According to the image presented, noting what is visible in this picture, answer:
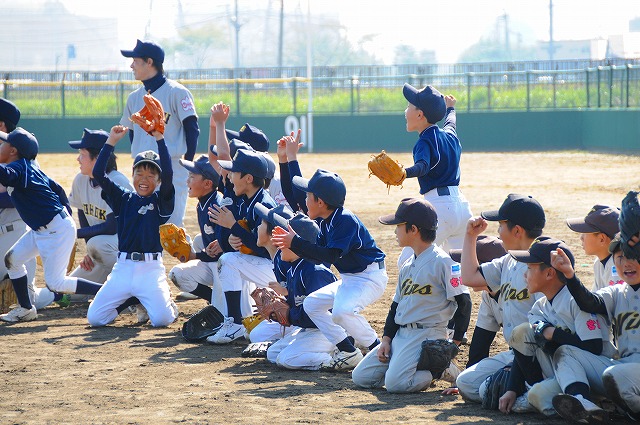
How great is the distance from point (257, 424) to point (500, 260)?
1.68 metres

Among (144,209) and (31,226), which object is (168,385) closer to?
(144,209)

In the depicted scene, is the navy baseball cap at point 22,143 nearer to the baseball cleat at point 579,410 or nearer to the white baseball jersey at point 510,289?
the white baseball jersey at point 510,289

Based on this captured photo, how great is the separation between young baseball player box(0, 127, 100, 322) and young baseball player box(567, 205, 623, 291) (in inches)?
176

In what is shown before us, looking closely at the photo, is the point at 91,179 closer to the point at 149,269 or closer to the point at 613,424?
→ the point at 149,269

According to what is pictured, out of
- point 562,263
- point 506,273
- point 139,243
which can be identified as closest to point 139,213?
point 139,243

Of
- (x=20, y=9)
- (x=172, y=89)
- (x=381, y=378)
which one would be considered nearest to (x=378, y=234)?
(x=172, y=89)

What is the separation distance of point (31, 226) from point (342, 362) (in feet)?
10.7

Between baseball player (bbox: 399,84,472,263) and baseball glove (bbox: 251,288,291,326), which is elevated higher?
baseball player (bbox: 399,84,472,263)

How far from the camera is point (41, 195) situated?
807cm

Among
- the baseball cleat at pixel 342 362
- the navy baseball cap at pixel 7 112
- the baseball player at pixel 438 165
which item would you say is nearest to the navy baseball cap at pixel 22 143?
the navy baseball cap at pixel 7 112

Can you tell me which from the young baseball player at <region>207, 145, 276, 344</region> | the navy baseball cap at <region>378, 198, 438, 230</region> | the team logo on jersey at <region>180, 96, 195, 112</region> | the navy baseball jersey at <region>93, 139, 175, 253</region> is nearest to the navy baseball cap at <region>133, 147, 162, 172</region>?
the navy baseball jersey at <region>93, 139, 175, 253</region>

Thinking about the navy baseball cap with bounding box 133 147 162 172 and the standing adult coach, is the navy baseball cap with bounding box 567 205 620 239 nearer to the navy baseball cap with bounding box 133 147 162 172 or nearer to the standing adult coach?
the navy baseball cap with bounding box 133 147 162 172

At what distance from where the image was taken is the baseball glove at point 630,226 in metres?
4.71

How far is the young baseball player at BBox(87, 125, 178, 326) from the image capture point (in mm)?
7793
